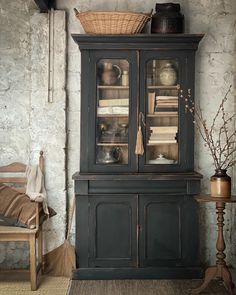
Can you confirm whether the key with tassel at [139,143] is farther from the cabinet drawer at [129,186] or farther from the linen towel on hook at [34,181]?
the linen towel on hook at [34,181]

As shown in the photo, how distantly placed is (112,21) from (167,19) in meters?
0.53

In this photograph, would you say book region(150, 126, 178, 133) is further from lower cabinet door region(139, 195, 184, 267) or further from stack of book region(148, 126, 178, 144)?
lower cabinet door region(139, 195, 184, 267)

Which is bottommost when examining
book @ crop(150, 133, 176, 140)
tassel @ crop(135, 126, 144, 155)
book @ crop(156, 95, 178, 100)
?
tassel @ crop(135, 126, 144, 155)

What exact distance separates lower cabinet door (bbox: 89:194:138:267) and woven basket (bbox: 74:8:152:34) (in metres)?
1.50

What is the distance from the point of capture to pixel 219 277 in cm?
396

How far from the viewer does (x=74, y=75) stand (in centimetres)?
470

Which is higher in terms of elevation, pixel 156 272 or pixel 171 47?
pixel 171 47

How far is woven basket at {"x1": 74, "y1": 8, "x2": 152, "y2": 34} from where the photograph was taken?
4180 millimetres

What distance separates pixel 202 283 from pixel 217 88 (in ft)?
6.20

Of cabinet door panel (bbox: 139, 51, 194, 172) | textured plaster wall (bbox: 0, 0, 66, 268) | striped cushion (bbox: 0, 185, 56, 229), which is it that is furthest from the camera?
textured plaster wall (bbox: 0, 0, 66, 268)

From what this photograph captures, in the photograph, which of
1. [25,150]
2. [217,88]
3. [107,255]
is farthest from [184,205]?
[25,150]

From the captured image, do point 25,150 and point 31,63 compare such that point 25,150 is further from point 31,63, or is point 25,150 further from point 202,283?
point 202,283

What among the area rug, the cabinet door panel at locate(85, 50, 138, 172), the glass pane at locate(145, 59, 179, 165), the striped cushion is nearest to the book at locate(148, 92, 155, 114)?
the glass pane at locate(145, 59, 179, 165)

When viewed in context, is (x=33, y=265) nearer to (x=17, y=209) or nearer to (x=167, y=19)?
(x=17, y=209)
